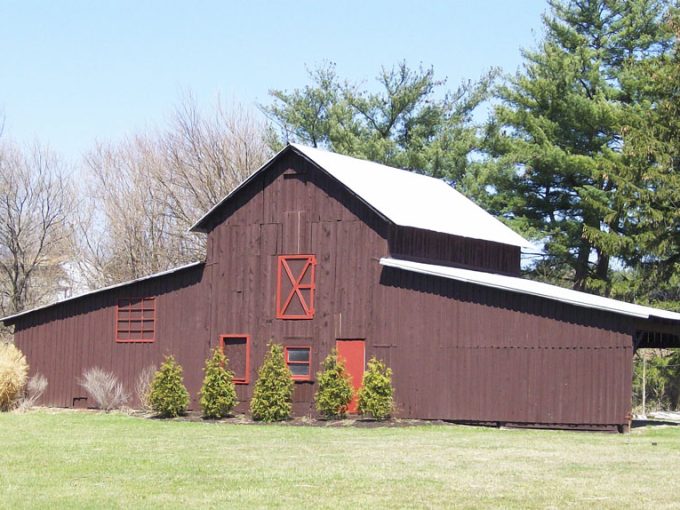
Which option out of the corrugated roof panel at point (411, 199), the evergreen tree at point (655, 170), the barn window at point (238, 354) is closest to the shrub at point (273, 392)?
the barn window at point (238, 354)

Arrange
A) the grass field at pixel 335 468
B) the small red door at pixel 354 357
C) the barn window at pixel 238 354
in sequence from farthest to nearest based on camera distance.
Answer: the barn window at pixel 238 354 < the small red door at pixel 354 357 < the grass field at pixel 335 468

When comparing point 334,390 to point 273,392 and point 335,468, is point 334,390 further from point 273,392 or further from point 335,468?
point 335,468

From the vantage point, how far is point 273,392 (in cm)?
3278

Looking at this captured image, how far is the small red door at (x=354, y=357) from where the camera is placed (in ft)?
108

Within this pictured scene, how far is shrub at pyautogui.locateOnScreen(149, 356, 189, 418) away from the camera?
34062 millimetres

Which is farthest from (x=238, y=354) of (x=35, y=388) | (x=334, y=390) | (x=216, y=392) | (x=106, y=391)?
(x=35, y=388)

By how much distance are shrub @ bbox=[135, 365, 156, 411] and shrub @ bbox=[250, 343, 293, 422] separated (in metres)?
4.68

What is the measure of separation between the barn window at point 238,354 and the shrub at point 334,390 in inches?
120

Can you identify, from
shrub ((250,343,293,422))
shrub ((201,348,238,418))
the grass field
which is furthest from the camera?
shrub ((201,348,238,418))

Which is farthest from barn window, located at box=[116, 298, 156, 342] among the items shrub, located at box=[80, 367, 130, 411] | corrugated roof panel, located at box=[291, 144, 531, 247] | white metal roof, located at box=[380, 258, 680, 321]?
white metal roof, located at box=[380, 258, 680, 321]

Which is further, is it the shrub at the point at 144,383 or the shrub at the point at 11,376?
the shrub at the point at 144,383

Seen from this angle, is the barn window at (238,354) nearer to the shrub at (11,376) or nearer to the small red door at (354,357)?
the small red door at (354,357)

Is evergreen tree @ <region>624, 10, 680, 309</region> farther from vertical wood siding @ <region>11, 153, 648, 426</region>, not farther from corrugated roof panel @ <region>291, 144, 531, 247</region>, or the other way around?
Answer: vertical wood siding @ <region>11, 153, 648, 426</region>

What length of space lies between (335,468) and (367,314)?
42.0 ft
